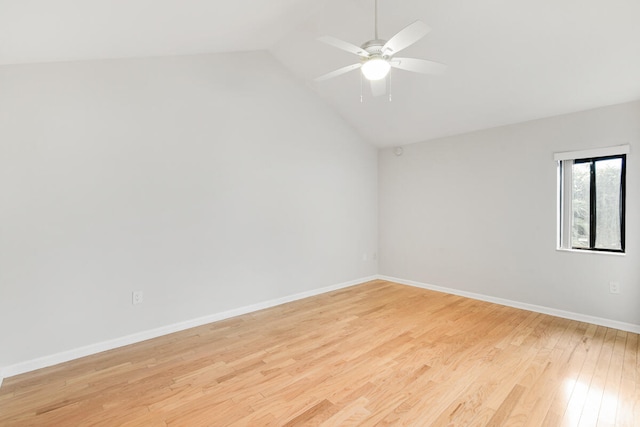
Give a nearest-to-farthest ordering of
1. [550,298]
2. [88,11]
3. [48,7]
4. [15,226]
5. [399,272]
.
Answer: [48,7], [88,11], [15,226], [550,298], [399,272]

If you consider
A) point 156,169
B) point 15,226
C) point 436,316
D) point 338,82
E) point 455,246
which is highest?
point 338,82

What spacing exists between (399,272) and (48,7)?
16.0ft

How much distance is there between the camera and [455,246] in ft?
14.2

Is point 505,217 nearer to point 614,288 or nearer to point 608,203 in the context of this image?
point 608,203

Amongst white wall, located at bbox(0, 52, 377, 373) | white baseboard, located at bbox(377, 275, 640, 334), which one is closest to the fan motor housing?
white wall, located at bbox(0, 52, 377, 373)

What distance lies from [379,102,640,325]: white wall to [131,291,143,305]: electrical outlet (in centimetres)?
368

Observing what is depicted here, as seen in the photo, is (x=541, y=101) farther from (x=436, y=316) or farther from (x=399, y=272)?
(x=399, y=272)

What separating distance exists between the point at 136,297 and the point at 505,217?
427cm

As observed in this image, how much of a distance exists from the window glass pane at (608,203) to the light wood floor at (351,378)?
3.10 feet

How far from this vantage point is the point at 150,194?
289 cm

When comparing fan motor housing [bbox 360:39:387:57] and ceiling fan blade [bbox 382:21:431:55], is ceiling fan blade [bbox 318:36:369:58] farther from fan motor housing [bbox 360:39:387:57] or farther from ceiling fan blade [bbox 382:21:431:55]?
ceiling fan blade [bbox 382:21:431:55]

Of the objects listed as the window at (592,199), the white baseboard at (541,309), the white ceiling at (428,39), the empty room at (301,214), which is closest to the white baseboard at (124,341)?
the empty room at (301,214)

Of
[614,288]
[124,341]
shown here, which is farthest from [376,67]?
[614,288]

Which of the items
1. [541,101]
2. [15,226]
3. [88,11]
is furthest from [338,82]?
[15,226]
